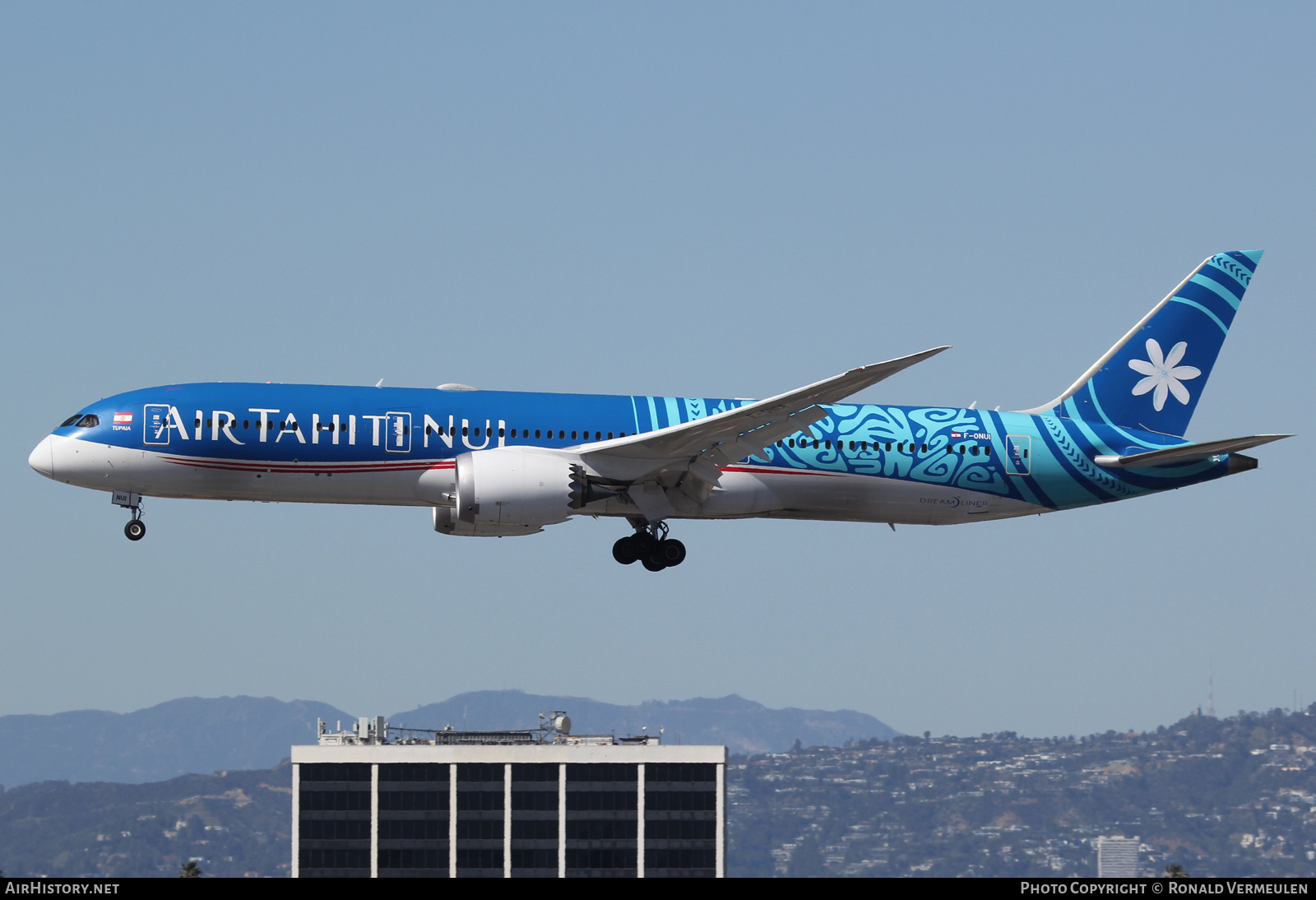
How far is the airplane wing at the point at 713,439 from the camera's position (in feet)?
126

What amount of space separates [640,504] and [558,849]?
4577 cm

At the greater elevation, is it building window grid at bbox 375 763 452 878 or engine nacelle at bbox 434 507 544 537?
engine nacelle at bbox 434 507 544 537

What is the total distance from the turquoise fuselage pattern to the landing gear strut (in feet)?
1.56

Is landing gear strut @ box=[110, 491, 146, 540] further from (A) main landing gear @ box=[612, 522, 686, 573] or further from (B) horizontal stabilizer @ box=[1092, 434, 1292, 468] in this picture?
(B) horizontal stabilizer @ box=[1092, 434, 1292, 468]

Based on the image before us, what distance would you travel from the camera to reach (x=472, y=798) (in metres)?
85.4

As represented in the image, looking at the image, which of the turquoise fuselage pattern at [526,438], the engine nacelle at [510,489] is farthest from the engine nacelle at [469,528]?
the turquoise fuselage pattern at [526,438]

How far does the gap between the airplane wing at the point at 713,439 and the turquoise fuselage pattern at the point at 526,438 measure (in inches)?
41.4

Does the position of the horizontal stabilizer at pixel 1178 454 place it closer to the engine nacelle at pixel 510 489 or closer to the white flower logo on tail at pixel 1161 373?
the white flower logo on tail at pixel 1161 373

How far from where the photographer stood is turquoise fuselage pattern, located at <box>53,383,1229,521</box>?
3997cm

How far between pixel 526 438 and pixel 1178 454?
58.3 ft

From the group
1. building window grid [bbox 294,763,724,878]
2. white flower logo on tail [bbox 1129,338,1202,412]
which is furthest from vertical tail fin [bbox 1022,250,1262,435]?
building window grid [bbox 294,763,724,878]

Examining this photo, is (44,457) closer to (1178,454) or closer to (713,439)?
(713,439)

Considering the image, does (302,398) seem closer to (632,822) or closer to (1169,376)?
(1169,376)
